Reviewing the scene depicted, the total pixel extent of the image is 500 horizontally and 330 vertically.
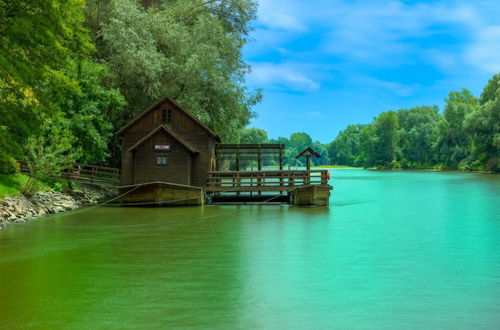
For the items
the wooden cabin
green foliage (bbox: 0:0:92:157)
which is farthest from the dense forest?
the wooden cabin

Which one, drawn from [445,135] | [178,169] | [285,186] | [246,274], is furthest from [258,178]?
[445,135]

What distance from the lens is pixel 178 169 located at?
108 feet

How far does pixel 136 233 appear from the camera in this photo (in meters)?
21.5

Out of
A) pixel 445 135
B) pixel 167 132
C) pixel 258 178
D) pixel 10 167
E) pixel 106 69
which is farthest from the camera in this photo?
pixel 445 135

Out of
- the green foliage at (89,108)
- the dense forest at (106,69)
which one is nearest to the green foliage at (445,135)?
the dense forest at (106,69)

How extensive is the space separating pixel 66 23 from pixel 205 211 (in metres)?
13.9

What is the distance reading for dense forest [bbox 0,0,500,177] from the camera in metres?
19.4

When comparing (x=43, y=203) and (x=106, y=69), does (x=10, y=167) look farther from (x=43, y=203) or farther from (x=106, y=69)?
(x=106, y=69)

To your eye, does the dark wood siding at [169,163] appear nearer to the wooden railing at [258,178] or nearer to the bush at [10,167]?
the wooden railing at [258,178]

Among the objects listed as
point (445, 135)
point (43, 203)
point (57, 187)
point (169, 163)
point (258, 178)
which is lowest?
point (43, 203)

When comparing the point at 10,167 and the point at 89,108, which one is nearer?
the point at 10,167

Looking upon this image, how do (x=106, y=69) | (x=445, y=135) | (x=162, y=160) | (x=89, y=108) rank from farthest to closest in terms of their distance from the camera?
(x=445, y=135) < (x=106, y=69) < (x=89, y=108) < (x=162, y=160)

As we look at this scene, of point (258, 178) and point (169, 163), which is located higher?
point (169, 163)

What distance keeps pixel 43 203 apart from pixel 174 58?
53.5 feet
